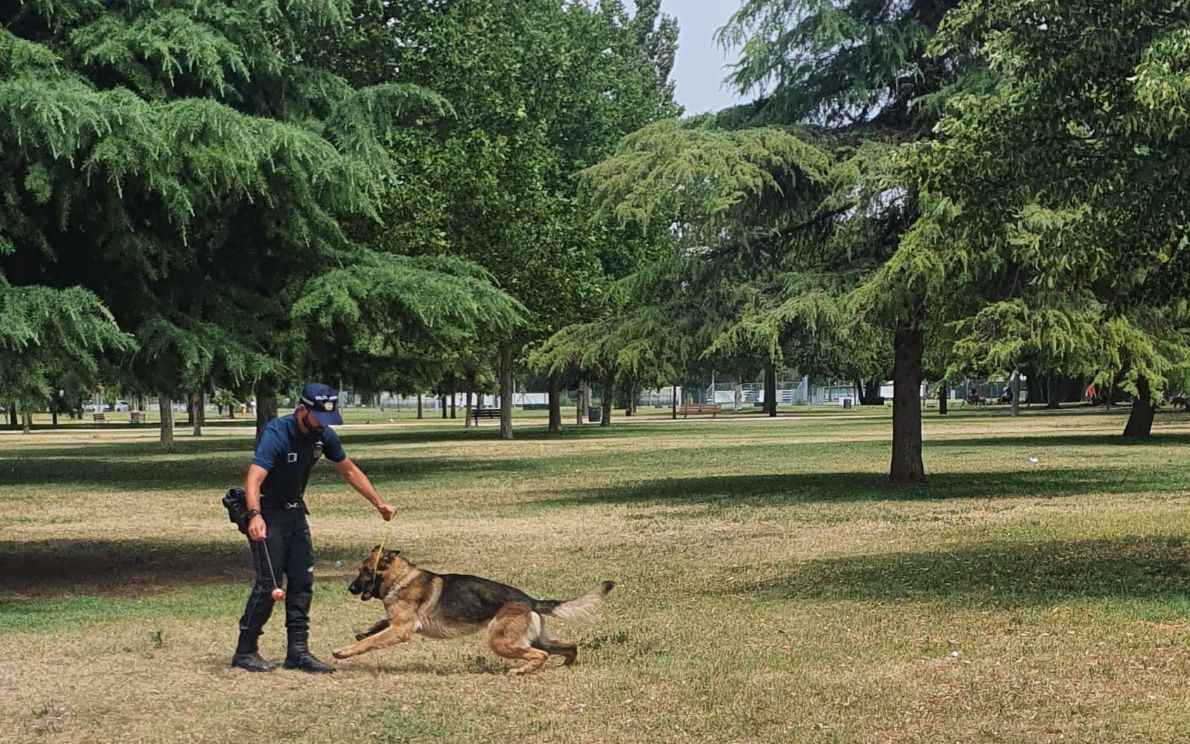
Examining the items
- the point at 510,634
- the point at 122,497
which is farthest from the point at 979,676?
the point at 122,497

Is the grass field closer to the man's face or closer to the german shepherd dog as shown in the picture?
the german shepherd dog

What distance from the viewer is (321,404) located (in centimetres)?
905

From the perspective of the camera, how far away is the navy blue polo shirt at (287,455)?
29.8 feet

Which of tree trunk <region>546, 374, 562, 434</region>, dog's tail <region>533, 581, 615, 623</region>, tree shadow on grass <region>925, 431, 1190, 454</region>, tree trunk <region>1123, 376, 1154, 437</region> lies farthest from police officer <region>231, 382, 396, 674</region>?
tree trunk <region>546, 374, 562, 434</region>

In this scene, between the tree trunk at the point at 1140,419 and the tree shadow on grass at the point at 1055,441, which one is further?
the tree trunk at the point at 1140,419

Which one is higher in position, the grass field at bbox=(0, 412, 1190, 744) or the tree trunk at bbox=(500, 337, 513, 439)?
the tree trunk at bbox=(500, 337, 513, 439)

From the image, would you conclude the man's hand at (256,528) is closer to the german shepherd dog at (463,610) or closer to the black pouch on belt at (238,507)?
the black pouch on belt at (238,507)

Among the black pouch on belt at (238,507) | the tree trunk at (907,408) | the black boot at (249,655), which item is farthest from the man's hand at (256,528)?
the tree trunk at (907,408)

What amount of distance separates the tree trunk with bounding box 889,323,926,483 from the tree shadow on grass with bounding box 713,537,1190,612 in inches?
337

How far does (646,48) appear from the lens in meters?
68.1

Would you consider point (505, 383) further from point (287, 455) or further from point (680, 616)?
point (287, 455)

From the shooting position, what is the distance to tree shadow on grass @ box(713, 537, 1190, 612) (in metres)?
11.5

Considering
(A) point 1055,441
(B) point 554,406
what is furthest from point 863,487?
(B) point 554,406

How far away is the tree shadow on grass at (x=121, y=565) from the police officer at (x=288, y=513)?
182 inches
